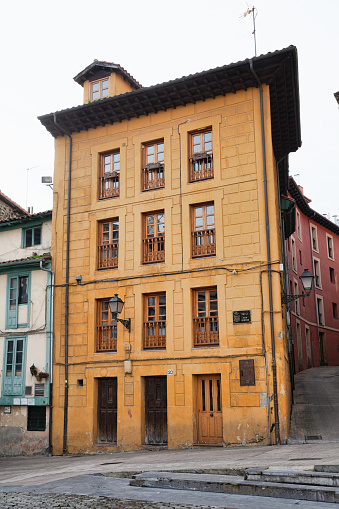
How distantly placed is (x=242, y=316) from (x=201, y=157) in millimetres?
5183

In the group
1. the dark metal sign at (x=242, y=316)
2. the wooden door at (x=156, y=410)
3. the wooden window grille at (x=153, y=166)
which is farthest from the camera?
the wooden window grille at (x=153, y=166)

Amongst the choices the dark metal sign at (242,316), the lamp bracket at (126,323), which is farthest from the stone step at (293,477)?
the lamp bracket at (126,323)

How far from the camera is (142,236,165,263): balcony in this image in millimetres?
17141

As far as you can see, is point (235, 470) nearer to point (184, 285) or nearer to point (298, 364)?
point (184, 285)

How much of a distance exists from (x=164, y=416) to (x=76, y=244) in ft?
21.0

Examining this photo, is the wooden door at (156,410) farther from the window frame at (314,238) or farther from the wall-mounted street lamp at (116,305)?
the window frame at (314,238)

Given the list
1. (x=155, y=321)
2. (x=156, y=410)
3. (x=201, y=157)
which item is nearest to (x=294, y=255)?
(x=201, y=157)

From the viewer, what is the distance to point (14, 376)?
1845 centimetres

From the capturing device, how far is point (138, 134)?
60.0ft

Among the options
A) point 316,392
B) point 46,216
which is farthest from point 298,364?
point 46,216

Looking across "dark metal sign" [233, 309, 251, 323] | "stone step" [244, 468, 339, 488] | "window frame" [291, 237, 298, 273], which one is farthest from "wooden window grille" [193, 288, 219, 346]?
"window frame" [291, 237, 298, 273]

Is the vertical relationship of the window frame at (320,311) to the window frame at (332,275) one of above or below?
below

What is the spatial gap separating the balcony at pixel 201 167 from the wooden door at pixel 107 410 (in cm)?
690

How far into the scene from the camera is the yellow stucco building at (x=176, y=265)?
1533cm
